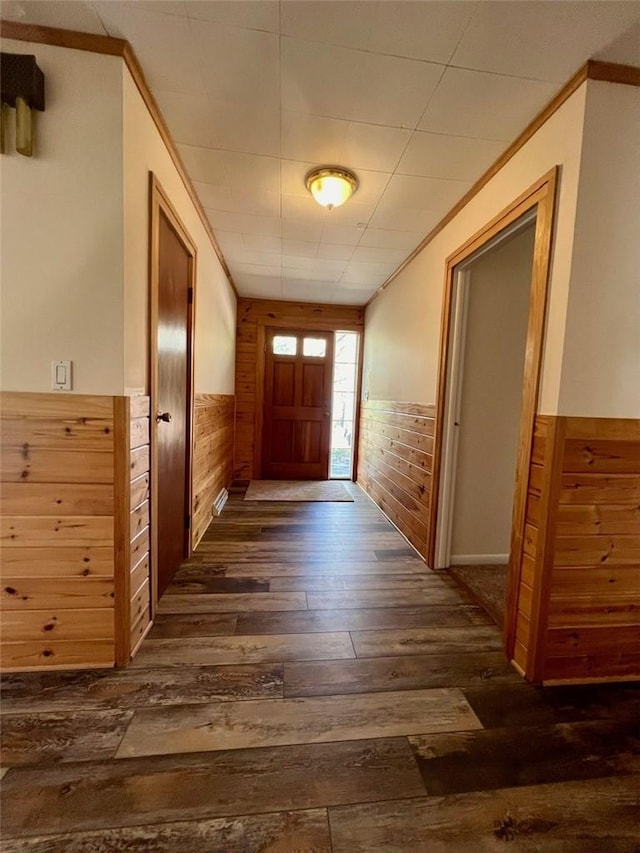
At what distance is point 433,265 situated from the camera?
2564mm

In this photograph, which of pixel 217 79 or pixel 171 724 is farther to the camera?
pixel 217 79

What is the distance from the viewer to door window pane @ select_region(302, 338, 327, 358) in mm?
4758

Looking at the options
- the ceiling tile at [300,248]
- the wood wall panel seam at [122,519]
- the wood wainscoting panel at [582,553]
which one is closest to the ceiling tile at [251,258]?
the ceiling tile at [300,248]

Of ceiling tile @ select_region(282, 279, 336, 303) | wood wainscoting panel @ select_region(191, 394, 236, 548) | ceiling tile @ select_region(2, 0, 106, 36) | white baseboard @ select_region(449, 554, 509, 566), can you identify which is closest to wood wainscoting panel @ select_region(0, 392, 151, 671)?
wood wainscoting panel @ select_region(191, 394, 236, 548)

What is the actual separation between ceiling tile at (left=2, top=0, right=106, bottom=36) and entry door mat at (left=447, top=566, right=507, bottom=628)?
117 inches

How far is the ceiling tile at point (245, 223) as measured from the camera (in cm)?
244

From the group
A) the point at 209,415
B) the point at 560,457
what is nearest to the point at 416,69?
the point at 560,457

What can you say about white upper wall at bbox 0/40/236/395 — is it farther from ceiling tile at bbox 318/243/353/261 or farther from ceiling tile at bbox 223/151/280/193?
ceiling tile at bbox 318/243/353/261

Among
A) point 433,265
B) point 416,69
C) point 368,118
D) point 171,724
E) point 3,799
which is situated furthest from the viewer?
point 433,265

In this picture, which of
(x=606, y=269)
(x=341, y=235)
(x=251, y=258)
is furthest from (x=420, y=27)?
(x=251, y=258)

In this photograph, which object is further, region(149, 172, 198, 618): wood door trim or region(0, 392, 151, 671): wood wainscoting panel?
region(149, 172, 198, 618): wood door trim

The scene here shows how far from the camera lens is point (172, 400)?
6.65ft

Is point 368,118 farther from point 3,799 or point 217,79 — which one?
point 3,799

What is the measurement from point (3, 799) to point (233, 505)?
2628 millimetres
